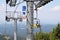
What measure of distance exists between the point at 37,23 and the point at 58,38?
68.2 feet

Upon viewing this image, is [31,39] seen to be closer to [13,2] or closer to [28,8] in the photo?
[28,8]

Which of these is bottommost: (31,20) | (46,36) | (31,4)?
(46,36)

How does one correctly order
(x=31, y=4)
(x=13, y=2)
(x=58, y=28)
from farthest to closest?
(x=58, y=28)
(x=13, y=2)
(x=31, y=4)

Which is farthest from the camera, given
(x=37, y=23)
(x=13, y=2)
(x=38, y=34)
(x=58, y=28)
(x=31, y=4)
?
(x=38, y=34)

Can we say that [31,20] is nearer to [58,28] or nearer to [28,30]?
[28,30]

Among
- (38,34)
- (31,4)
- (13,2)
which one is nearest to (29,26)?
(31,4)

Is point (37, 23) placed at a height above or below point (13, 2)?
below

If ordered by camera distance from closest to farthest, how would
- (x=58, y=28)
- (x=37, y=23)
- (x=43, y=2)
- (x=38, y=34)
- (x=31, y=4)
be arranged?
(x=31, y=4) → (x=43, y=2) → (x=37, y=23) → (x=58, y=28) → (x=38, y=34)

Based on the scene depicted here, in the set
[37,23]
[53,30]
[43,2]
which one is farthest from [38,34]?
[43,2]

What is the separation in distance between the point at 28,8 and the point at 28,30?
2.10 ft

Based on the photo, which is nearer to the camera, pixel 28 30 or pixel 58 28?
pixel 28 30

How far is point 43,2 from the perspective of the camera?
25.8 feet

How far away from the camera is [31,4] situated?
736 cm

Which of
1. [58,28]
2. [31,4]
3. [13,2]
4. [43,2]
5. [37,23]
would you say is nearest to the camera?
[31,4]
